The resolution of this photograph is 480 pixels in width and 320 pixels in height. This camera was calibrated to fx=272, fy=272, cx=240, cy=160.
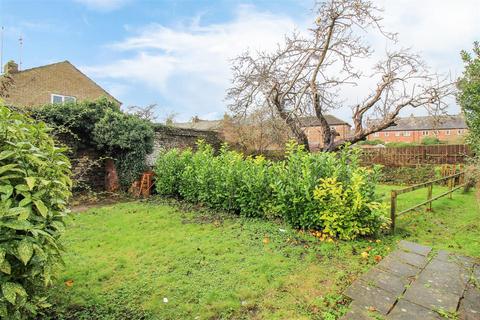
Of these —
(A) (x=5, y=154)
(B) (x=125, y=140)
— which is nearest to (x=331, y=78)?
(B) (x=125, y=140)

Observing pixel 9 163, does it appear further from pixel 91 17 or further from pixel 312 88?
pixel 312 88

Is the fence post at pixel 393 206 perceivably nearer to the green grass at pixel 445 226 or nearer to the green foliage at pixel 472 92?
the green grass at pixel 445 226

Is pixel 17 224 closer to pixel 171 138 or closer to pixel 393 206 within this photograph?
pixel 393 206

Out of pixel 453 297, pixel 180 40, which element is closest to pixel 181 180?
pixel 180 40

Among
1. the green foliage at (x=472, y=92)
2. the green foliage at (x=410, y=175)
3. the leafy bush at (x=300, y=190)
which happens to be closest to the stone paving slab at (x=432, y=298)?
the leafy bush at (x=300, y=190)

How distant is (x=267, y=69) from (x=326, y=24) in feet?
5.59

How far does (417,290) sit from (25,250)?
3.57m

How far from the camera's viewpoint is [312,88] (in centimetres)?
674

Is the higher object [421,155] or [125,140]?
[125,140]

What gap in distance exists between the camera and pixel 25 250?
5.37ft

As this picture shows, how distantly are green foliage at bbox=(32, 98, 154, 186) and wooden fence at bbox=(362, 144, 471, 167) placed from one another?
415 inches

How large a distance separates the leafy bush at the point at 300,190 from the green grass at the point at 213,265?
317 mm

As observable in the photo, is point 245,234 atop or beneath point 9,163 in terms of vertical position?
beneath

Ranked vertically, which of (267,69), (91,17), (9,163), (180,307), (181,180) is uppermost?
(91,17)
